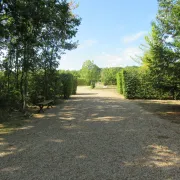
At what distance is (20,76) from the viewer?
12.8 meters

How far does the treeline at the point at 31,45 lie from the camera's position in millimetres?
7998

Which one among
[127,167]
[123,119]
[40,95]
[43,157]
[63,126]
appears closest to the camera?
[127,167]

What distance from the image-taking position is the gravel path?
3.77 metres

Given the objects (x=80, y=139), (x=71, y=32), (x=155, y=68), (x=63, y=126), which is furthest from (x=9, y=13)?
(x=155, y=68)

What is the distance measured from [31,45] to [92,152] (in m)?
8.10

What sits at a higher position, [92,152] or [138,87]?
[138,87]

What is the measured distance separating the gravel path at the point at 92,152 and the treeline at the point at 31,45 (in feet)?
11.4

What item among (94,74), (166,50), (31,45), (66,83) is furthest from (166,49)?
(94,74)

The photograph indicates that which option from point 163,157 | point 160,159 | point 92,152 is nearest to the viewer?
point 160,159

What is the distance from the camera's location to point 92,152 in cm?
492

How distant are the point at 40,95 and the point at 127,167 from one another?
11.0 m

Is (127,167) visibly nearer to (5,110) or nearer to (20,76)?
(5,110)

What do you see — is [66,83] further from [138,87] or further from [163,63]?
[163,63]

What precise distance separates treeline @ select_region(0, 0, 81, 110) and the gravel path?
11.4 feet
